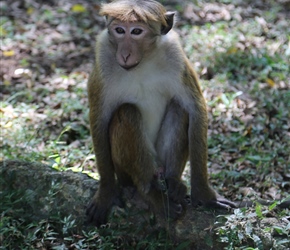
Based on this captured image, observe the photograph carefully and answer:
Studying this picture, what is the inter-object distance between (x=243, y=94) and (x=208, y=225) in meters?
3.72

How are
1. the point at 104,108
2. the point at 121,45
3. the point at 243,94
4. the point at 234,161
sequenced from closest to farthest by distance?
the point at 121,45, the point at 104,108, the point at 234,161, the point at 243,94

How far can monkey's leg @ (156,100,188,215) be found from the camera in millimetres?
5598

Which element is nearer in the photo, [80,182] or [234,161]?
[80,182]

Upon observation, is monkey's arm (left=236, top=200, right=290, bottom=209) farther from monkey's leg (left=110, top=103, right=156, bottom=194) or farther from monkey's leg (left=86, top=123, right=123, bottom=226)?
monkey's leg (left=86, top=123, right=123, bottom=226)

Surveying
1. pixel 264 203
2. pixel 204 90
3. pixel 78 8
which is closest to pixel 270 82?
pixel 204 90

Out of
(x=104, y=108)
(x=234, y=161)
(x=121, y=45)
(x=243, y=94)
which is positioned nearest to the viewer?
(x=121, y=45)

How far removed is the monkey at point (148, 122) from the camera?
5379mm

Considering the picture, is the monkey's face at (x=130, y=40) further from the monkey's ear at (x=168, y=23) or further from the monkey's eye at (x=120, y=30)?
the monkey's ear at (x=168, y=23)

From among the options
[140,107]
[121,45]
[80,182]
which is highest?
[121,45]

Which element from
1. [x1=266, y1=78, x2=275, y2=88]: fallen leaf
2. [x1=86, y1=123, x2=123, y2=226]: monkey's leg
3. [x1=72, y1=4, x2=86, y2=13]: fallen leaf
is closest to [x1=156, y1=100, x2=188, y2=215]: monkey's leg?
[x1=86, y1=123, x2=123, y2=226]: monkey's leg

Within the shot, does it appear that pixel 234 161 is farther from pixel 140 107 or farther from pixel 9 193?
pixel 9 193

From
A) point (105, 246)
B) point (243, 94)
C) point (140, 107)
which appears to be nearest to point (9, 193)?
point (105, 246)

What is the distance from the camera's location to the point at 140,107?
5.59 metres

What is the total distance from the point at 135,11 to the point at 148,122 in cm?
111
